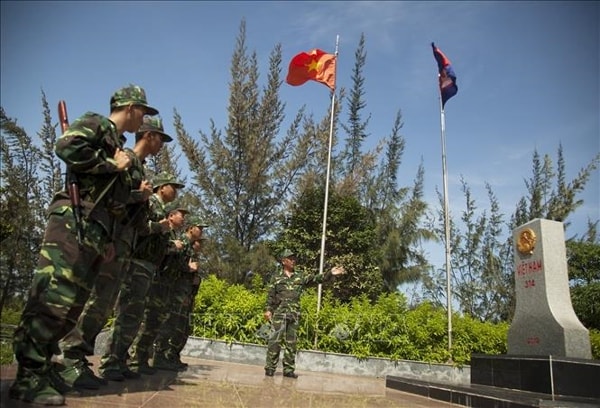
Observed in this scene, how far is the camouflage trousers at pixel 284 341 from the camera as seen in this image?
631 cm

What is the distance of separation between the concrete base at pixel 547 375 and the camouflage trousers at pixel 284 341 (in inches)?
125

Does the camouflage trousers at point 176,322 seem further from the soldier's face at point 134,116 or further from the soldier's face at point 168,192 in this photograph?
A: the soldier's face at point 134,116

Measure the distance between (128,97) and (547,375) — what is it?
19.9 feet

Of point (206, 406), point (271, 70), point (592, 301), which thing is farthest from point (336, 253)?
point (206, 406)

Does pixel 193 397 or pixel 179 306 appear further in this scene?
pixel 179 306

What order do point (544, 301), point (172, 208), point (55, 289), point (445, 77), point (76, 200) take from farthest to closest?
point (445, 77)
point (544, 301)
point (172, 208)
point (76, 200)
point (55, 289)

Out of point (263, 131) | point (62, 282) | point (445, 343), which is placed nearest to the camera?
point (62, 282)

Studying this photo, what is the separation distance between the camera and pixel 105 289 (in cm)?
305

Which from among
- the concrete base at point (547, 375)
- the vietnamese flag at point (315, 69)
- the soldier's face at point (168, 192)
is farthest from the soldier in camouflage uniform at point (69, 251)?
the vietnamese flag at point (315, 69)

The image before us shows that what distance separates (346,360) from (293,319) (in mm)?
2852

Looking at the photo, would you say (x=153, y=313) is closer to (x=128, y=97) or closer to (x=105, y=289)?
(x=105, y=289)

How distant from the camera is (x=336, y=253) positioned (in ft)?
53.0

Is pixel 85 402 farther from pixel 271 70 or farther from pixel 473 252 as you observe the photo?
pixel 473 252

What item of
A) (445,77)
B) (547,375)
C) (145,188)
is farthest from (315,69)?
(145,188)
